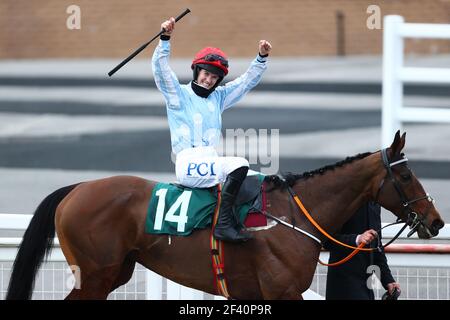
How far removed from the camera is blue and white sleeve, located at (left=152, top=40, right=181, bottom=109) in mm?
6285

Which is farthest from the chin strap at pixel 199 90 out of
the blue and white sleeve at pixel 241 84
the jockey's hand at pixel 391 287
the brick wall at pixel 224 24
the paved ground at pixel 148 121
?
the brick wall at pixel 224 24

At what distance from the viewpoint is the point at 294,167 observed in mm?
13477

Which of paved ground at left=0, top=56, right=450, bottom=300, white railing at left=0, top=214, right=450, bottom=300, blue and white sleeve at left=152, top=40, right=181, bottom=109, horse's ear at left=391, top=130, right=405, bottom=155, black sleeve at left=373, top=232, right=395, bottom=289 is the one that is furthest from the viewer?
paved ground at left=0, top=56, right=450, bottom=300

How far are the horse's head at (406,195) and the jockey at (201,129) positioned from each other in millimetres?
836

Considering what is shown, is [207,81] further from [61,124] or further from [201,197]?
[61,124]

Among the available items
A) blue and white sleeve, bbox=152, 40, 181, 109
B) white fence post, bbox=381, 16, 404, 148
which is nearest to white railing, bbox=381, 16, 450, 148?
white fence post, bbox=381, 16, 404, 148

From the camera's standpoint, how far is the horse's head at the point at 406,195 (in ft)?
20.3

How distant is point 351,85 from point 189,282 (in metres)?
14.4

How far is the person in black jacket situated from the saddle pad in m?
0.64

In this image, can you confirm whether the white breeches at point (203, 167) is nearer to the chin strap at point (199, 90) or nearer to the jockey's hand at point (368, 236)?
the chin strap at point (199, 90)

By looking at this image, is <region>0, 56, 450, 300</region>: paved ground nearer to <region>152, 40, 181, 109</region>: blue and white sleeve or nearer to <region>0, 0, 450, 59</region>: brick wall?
<region>0, 0, 450, 59</region>: brick wall

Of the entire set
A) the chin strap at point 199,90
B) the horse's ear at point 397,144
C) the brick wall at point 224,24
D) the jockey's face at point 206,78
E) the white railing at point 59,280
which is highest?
the brick wall at point 224,24

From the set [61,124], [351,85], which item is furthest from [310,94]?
[61,124]

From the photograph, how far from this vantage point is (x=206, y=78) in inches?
254
